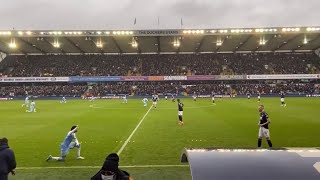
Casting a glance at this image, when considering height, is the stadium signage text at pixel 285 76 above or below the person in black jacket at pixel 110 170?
above

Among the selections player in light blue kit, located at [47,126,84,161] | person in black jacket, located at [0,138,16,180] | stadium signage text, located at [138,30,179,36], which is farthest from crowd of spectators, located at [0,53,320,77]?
person in black jacket, located at [0,138,16,180]

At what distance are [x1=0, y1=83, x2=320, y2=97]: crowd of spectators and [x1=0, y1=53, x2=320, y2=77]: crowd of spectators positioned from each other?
2842 millimetres

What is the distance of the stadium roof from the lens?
63.9 meters

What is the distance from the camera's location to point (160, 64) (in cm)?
8669

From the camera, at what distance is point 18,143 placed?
19938 millimetres

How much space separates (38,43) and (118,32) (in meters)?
21.2

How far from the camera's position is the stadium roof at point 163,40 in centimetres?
6391

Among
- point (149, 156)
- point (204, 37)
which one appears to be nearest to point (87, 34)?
point (204, 37)

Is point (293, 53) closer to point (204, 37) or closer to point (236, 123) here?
point (204, 37)

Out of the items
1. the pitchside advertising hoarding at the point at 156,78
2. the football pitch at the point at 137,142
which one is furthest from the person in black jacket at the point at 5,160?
the pitchside advertising hoarding at the point at 156,78

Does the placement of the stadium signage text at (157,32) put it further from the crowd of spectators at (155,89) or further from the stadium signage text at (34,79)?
the stadium signage text at (34,79)

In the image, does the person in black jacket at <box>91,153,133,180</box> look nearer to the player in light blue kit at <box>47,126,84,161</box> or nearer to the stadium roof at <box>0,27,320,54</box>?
the player in light blue kit at <box>47,126,84,161</box>

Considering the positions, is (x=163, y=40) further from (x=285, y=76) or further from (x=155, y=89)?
(x=285, y=76)

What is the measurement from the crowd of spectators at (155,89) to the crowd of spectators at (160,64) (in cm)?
284
